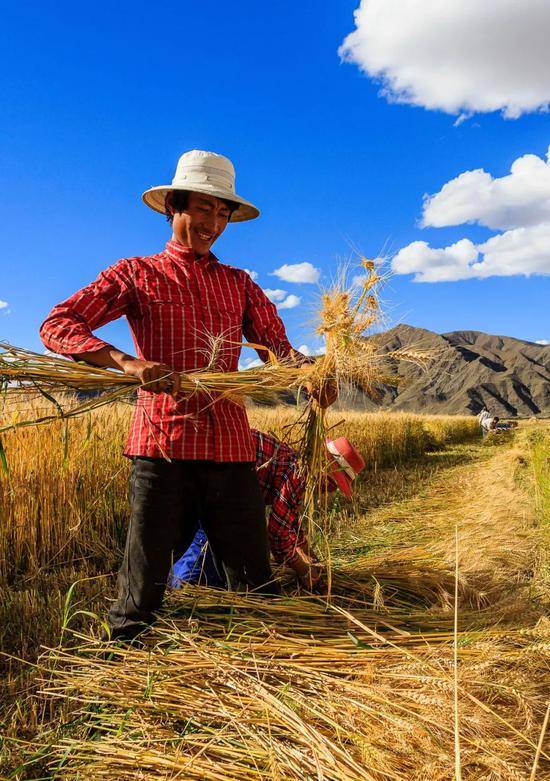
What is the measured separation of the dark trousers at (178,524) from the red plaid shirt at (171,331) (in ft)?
0.23

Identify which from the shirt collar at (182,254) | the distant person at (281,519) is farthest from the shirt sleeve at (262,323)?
the distant person at (281,519)

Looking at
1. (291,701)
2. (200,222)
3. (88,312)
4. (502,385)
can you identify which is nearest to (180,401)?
(88,312)

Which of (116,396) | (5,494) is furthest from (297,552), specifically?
(5,494)

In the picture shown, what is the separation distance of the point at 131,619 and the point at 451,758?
109 centimetres

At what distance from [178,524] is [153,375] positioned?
1.81 ft

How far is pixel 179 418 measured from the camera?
6.20 ft

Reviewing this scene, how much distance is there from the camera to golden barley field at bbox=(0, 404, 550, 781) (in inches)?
56.9

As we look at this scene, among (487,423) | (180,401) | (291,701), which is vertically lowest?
(291,701)

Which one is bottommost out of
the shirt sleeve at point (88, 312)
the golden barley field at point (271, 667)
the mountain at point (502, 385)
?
the golden barley field at point (271, 667)

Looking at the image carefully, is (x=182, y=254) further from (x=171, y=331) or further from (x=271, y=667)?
(x=271, y=667)

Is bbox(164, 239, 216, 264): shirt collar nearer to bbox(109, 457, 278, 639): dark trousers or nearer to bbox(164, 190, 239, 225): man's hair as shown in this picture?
bbox(164, 190, 239, 225): man's hair

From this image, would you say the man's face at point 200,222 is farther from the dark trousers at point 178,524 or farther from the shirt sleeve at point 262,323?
the dark trousers at point 178,524

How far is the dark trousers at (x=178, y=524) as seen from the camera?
1878 mm

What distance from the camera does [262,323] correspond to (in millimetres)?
2225
